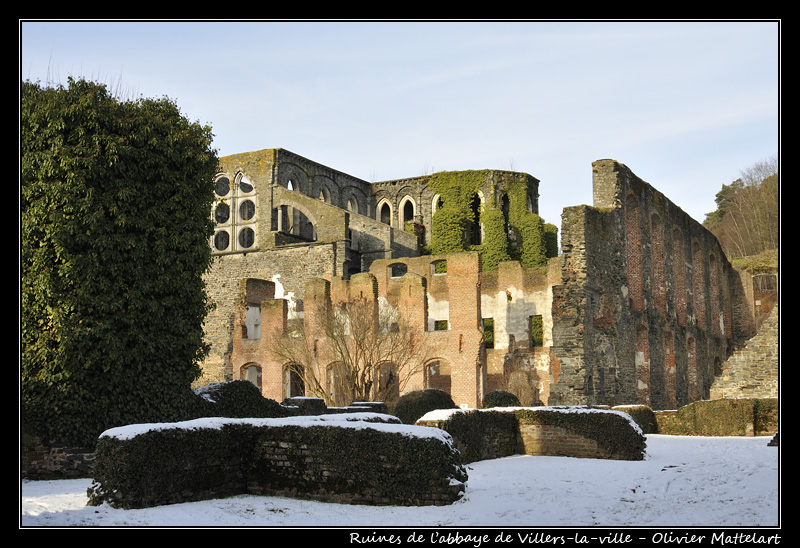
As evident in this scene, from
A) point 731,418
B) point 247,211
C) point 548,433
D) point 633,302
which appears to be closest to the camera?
point 548,433

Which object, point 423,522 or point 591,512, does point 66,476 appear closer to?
point 423,522

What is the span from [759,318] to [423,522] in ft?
117

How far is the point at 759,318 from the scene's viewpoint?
128 ft

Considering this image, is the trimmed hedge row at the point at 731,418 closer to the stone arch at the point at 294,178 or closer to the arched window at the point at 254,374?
the arched window at the point at 254,374

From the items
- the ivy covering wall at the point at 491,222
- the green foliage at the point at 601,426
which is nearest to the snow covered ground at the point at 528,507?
the green foliage at the point at 601,426

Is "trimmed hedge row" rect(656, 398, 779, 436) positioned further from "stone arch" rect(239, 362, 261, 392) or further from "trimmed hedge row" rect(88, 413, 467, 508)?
"stone arch" rect(239, 362, 261, 392)

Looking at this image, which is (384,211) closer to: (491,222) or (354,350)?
(491,222)

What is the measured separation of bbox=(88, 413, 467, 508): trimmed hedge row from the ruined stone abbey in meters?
13.3

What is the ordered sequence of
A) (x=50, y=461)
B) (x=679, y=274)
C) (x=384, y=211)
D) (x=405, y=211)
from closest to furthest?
(x=50, y=461), (x=679, y=274), (x=405, y=211), (x=384, y=211)

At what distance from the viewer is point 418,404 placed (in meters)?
18.6

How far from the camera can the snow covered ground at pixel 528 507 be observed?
809 cm

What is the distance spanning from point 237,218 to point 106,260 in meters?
31.2

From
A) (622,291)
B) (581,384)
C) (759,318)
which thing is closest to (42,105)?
(581,384)

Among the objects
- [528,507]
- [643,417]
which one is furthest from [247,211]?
[528,507]
